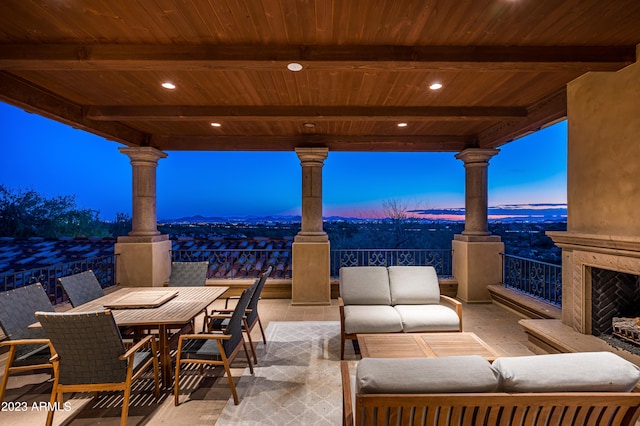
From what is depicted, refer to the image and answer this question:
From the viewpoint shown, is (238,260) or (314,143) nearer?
(314,143)

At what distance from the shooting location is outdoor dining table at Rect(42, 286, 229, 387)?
101 inches

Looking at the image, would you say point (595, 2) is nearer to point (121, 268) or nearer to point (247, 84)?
point (247, 84)

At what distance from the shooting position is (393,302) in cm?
383

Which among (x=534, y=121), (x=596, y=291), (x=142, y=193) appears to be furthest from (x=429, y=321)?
(x=142, y=193)

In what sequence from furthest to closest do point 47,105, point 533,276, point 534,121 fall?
point 533,276, point 534,121, point 47,105

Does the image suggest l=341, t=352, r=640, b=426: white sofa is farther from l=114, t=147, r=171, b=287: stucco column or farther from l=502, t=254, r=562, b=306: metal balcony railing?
l=114, t=147, r=171, b=287: stucco column

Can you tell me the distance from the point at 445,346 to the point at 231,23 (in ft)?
10.1

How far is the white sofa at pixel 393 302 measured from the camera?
3309 mm

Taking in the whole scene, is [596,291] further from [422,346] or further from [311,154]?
[311,154]

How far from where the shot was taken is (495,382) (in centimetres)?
134

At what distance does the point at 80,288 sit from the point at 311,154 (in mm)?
3734

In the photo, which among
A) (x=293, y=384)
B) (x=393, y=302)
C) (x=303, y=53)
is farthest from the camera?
(x=393, y=302)

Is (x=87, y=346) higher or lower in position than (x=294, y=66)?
lower

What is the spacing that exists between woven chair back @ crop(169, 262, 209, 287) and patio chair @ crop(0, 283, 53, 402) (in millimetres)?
1413
